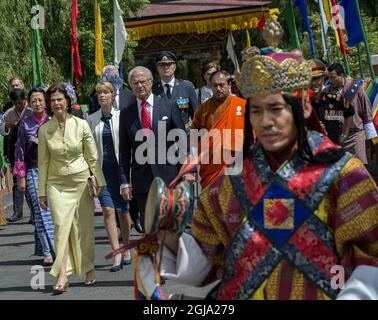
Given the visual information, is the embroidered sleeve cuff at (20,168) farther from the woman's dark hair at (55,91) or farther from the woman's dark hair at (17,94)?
the woman's dark hair at (17,94)

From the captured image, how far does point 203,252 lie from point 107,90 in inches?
216

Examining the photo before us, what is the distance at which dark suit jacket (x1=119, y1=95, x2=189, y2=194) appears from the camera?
8.30 m

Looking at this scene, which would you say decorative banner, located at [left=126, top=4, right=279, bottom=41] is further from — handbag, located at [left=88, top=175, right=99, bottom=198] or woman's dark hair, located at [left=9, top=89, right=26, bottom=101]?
handbag, located at [left=88, top=175, right=99, bottom=198]

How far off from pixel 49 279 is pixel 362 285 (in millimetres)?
5840

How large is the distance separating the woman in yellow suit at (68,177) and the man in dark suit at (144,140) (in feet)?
0.87

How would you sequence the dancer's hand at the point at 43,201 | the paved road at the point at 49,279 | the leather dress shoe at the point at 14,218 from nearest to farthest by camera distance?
the paved road at the point at 49,279 → the dancer's hand at the point at 43,201 → the leather dress shoe at the point at 14,218

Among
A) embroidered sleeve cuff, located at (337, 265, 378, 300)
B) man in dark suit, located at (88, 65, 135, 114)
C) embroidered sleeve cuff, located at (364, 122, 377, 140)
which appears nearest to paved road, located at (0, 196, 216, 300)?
man in dark suit, located at (88, 65, 135, 114)

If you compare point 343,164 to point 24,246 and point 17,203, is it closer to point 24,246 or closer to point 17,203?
point 24,246

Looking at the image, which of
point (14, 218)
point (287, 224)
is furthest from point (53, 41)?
point (287, 224)

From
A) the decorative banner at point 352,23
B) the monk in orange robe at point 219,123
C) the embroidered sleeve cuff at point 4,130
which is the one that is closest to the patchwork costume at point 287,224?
the monk in orange robe at point 219,123

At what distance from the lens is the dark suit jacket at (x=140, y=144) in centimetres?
830

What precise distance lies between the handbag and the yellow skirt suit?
32 millimetres

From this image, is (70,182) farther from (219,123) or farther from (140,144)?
(219,123)

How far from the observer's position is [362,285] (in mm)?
3455
